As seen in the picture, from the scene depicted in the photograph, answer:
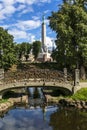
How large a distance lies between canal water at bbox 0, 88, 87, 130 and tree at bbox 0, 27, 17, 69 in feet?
101

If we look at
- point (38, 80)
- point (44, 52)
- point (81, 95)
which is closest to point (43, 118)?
point (81, 95)

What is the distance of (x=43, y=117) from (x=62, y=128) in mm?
4913

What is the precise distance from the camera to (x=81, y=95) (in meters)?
45.6

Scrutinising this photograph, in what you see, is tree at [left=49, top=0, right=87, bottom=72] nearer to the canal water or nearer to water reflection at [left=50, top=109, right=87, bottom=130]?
the canal water

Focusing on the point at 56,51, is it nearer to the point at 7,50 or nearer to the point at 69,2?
the point at 69,2

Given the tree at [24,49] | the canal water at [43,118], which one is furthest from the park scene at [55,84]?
the tree at [24,49]

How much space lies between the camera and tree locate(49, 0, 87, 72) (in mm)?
59125

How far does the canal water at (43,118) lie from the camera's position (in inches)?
1300

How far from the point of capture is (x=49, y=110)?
41000 millimetres

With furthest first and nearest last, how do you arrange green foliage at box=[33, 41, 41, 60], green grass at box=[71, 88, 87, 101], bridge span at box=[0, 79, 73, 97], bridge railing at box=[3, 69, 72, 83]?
green foliage at box=[33, 41, 41, 60] < bridge railing at box=[3, 69, 72, 83] < bridge span at box=[0, 79, 73, 97] < green grass at box=[71, 88, 87, 101]

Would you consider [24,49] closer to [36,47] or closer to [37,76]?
[36,47]

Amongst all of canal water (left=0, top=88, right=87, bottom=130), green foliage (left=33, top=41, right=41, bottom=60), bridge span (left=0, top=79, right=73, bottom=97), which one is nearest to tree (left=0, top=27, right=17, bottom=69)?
bridge span (left=0, top=79, right=73, bottom=97)

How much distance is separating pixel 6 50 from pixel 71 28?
19.7 m

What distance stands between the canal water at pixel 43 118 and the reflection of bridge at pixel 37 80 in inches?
136
